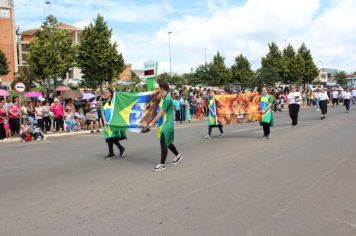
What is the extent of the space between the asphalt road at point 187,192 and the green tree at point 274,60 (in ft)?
161

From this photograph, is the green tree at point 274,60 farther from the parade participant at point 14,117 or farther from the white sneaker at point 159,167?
the white sneaker at point 159,167

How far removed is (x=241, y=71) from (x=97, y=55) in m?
29.9

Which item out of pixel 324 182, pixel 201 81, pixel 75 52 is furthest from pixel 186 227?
pixel 201 81

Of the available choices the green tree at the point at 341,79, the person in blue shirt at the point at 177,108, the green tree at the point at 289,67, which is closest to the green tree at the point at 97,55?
the person in blue shirt at the point at 177,108

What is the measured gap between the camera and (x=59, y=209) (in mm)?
5719

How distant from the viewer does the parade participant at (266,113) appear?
13.4 metres

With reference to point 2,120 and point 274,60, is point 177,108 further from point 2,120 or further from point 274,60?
point 274,60

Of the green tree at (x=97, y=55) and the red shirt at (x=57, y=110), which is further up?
the green tree at (x=97, y=55)

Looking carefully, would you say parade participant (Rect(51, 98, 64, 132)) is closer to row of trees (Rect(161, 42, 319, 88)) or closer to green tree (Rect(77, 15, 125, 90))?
green tree (Rect(77, 15, 125, 90))

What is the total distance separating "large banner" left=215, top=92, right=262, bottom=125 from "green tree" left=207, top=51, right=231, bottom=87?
42.1 meters

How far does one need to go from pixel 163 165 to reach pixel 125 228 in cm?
366

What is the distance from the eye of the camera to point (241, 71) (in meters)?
60.6

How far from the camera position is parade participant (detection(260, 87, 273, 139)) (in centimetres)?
1340

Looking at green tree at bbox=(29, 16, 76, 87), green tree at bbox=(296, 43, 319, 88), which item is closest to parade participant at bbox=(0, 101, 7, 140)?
green tree at bbox=(29, 16, 76, 87)
